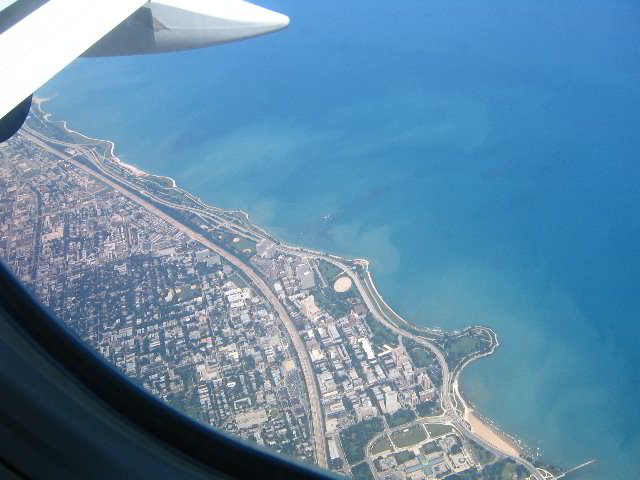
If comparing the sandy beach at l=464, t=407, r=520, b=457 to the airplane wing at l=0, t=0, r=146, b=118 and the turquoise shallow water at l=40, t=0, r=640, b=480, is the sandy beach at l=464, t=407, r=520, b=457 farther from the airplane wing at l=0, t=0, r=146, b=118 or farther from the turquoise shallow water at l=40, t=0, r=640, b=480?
the airplane wing at l=0, t=0, r=146, b=118

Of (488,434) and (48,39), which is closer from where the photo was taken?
(48,39)

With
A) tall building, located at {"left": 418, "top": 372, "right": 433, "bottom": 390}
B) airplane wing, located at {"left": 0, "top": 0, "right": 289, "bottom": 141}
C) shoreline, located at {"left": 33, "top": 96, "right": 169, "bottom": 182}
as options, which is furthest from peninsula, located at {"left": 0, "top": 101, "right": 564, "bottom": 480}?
airplane wing, located at {"left": 0, "top": 0, "right": 289, "bottom": 141}

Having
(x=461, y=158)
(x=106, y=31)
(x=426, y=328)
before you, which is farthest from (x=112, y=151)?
(x=461, y=158)

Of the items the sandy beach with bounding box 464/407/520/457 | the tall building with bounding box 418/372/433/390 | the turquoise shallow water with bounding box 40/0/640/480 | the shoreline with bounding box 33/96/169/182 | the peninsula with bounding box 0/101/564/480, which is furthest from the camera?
the shoreline with bounding box 33/96/169/182

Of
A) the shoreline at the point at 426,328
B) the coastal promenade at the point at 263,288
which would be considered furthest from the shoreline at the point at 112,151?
the coastal promenade at the point at 263,288

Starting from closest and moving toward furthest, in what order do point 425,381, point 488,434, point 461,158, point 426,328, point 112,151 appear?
1. point 488,434
2. point 425,381
3. point 426,328
4. point 112,151
5. point 461,158

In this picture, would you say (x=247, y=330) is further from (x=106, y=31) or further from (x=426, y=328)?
(x=106, y=31)

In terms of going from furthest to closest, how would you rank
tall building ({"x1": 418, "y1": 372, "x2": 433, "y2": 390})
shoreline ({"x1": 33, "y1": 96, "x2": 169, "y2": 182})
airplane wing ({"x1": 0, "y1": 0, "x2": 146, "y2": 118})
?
shoreline ({"x1": 33, "y1": 96, "x2": 169, "y2": 182}) → tall building ({"x1": 418, "y1": 372, "x2": 433, "y2": 390}) → airplane wing ({"x1": 0, "y1": 0, "x2": 146, "y2": 118})

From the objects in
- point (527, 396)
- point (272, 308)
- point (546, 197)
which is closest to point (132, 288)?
point (272, 308)

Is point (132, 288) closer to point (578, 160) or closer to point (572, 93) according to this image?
point (578, 160)
